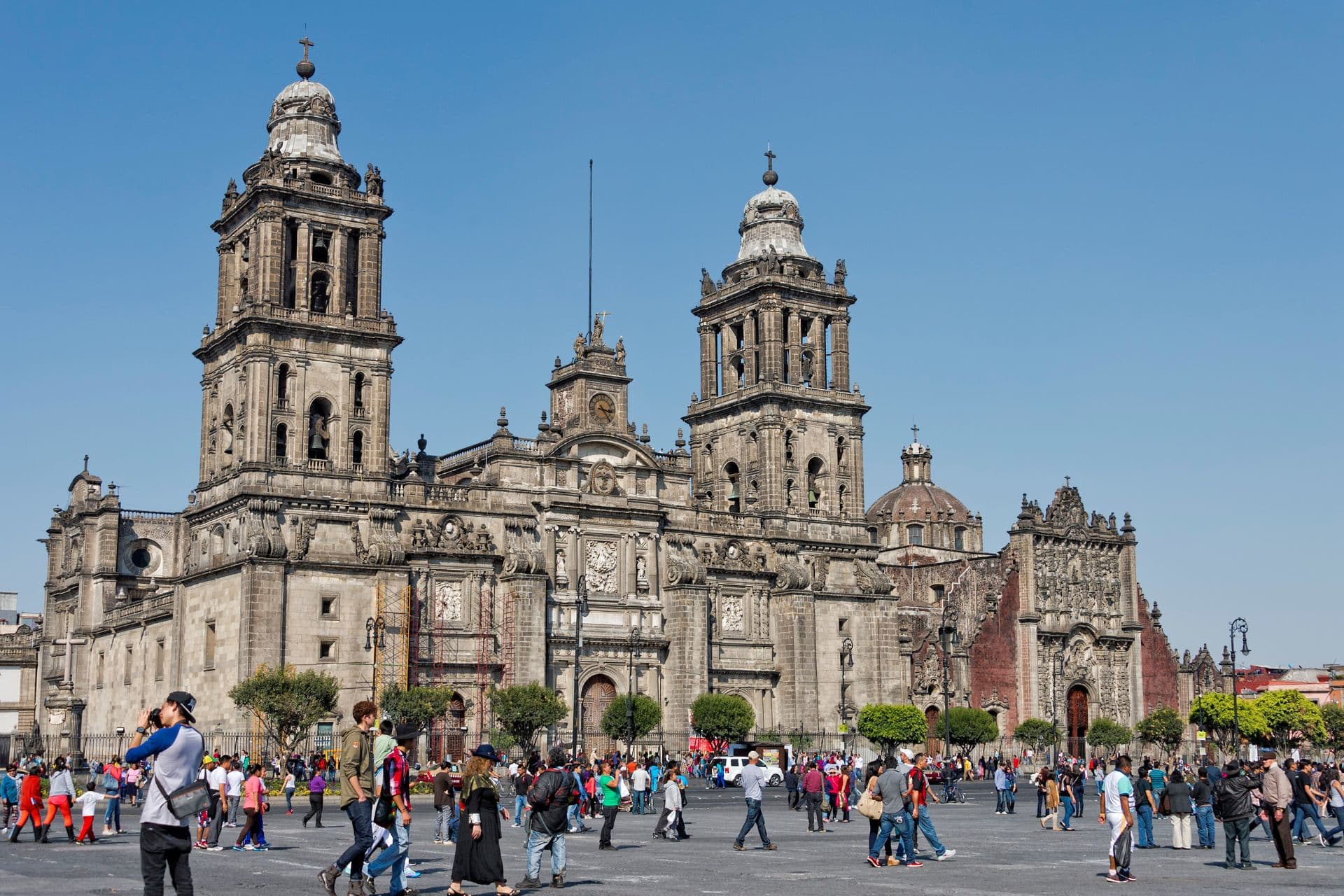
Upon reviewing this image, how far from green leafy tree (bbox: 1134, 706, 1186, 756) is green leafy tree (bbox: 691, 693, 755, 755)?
1183 inches

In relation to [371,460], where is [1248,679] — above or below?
below

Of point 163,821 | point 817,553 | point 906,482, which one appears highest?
point 906,482

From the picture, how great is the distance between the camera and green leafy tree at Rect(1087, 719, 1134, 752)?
8806 centimetres

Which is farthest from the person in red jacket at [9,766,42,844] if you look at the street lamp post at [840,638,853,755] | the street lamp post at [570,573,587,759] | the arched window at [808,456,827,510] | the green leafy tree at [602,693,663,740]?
the arched window at [808,456,827,510]

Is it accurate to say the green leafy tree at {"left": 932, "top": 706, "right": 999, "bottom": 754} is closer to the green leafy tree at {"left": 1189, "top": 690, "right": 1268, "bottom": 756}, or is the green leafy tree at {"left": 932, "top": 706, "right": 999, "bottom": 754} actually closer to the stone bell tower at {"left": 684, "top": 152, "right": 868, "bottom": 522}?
the stone bell tower at {"left": 684, "top": 152, "right": 868, "bottom": 522}

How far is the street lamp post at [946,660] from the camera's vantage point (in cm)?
7475

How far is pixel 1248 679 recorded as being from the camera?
486 feet

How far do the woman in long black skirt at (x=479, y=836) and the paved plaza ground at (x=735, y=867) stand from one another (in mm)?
2299

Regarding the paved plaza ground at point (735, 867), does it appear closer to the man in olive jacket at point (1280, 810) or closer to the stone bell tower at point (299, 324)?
the man in olive jacket at point (1280, 810)

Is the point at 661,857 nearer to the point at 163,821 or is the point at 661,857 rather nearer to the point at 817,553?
the point at 163,821

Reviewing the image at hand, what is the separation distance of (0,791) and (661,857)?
1418cm

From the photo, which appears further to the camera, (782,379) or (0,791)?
(782,379)

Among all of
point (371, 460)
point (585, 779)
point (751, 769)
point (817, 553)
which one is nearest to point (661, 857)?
point (751, 769)

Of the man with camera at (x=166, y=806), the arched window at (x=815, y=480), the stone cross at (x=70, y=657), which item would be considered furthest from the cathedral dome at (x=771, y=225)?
the man with camera at (x=166, y=806)
